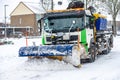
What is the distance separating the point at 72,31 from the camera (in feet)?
55.8

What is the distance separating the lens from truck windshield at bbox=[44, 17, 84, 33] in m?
17.0

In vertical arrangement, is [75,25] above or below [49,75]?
above

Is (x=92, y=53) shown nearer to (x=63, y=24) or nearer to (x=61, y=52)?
(x=63, y=24)

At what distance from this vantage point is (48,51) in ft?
50.5

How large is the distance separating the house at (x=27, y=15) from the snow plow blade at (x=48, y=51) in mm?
68647

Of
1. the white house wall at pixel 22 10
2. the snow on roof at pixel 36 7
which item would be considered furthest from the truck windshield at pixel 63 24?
the white house wall at pixel 22 10

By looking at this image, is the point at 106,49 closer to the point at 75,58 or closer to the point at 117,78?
the point at 75,58

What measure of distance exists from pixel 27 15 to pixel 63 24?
72417 mm

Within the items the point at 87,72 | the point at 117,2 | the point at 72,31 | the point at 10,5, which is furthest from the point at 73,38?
the point at 10,5

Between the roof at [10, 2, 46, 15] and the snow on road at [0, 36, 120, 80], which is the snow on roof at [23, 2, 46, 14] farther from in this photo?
the snow on road at [0, 36, 120, 80]

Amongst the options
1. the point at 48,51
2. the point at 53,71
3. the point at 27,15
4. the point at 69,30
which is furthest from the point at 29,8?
the point at 53,71

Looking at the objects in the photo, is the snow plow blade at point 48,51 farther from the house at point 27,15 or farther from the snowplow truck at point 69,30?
the house at point 27,15

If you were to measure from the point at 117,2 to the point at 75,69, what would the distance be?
50.0 meters

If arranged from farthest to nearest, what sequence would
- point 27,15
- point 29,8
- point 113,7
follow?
point 27,15
point 29,8
point 113,7
